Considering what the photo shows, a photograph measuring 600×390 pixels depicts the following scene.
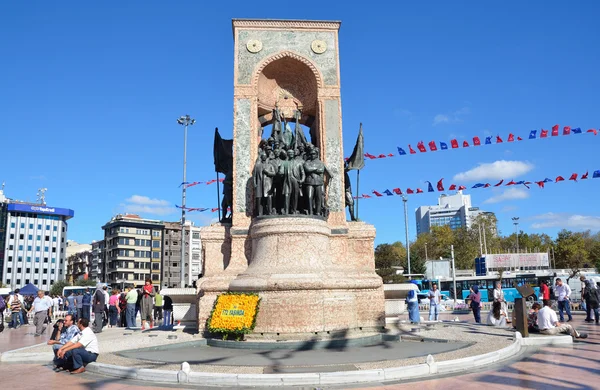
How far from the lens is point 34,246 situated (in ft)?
332

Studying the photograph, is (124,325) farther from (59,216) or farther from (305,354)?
(59,216)

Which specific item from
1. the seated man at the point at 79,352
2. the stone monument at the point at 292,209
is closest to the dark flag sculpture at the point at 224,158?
the stone monument at the point at 292,209

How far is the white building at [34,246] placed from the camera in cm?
9875

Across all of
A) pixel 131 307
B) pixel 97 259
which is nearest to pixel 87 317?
pixel 131 307

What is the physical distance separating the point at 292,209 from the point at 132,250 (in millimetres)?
82254

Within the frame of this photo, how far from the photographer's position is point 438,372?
8250 mm

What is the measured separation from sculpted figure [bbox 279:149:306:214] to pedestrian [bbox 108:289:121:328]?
1015 cm

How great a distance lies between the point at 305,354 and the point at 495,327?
7.39 meters

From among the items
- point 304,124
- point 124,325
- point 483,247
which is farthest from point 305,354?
point 483,247

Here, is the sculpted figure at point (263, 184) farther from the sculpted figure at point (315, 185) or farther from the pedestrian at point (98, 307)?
the pedestrian at point (98, 307)

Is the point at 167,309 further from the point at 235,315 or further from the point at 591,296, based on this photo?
the point at 591,296

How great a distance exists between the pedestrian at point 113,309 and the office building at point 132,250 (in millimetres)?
71134

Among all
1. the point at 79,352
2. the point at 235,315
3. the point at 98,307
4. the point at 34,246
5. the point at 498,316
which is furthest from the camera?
the point at 34,246

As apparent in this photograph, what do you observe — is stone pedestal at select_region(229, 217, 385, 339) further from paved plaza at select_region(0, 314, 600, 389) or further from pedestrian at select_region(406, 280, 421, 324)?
pedestrian at select_region(406, 280, 421, 324)
